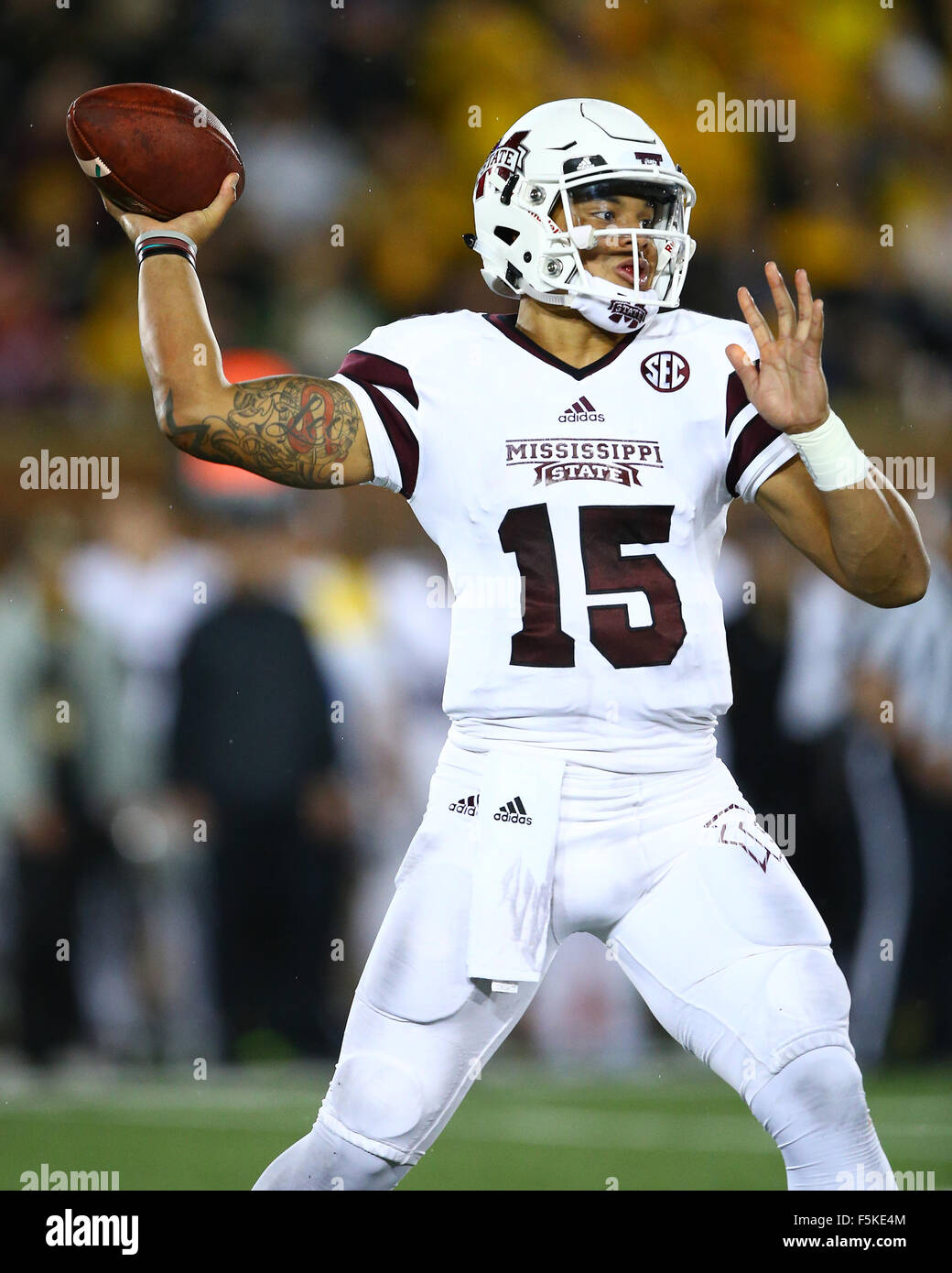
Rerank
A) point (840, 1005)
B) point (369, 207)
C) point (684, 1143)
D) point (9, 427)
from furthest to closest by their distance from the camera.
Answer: point (369, 207) < point (9, 427) < point (684, 1143) < point (840, 1005)

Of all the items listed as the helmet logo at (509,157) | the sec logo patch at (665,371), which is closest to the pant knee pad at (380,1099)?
the sec logo patch at (665,371)

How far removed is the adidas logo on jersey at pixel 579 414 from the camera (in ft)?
9.77

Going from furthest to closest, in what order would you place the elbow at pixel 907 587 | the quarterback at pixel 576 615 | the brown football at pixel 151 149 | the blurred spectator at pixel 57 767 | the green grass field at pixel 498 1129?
the blurred spectator at pixel 57 767, the green grass field at pixel 498 1129, the brown football at pixel 151 149, the elbow at pixel 907 587, the quarterback at pixel 576 615

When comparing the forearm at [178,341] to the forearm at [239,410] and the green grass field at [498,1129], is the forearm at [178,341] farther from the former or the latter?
the green grass field at [498,1129]

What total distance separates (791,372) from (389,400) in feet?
2.12

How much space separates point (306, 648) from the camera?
20.2 feet

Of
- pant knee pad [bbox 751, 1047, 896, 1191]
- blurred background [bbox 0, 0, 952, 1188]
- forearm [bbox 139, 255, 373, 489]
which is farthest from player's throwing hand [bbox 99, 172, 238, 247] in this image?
blurred background [bbox 0, 0, 952, 1188]

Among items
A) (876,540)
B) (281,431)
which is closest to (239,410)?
(281,431)

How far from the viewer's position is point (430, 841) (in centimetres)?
298

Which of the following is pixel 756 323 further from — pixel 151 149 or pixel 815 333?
pixel 151 149

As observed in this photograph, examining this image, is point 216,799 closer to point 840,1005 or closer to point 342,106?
point 840,1005

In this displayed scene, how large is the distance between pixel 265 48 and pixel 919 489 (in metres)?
4.09

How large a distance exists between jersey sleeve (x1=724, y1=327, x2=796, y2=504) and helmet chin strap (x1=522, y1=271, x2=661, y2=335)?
19cm

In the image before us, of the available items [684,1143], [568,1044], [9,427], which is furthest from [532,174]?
[9,427]
